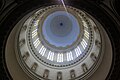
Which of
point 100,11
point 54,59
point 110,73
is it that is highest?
point 54,59

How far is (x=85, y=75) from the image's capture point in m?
22.6

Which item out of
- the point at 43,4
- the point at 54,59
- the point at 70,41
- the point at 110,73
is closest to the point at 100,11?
the point at 43,4

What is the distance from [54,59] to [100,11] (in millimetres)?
15760

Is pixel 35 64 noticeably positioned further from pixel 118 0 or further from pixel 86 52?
pixel 118 0

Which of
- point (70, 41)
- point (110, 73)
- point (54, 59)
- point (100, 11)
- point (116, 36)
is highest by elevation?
point (70, 41)

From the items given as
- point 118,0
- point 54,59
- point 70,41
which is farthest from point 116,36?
point 70,41

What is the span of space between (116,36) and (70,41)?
59.7 ft

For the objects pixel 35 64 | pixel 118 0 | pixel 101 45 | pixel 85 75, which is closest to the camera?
pixel 118 0

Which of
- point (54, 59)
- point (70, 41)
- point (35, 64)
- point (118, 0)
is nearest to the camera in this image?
point (118, 0)

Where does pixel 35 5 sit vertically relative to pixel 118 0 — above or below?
above

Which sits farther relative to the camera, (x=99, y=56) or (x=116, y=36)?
(x=99, y=56)

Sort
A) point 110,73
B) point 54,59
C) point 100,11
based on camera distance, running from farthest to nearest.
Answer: point 54,59 → point 110,73 → point 100,11

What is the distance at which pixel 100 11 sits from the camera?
1466 centimetres

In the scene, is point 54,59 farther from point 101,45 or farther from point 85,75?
point 101,45
